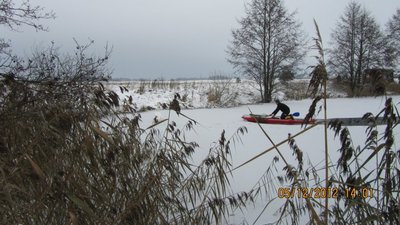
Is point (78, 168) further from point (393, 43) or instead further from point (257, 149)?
point (393, 43)

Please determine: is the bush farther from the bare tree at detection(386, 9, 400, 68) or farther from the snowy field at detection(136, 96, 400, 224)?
the bare tree at detection(386, 9, 400, 68)

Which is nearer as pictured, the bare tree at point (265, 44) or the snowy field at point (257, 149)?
the snowy field at point (257, 149)

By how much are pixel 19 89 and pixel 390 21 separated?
26.4 meters

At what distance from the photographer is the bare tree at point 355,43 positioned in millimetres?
20875

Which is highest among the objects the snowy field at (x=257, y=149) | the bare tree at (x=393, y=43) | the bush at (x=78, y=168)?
the bare tree at (x=393, y=43)

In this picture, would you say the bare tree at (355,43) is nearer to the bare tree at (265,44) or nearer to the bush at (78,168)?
the bare tree at (265,44)

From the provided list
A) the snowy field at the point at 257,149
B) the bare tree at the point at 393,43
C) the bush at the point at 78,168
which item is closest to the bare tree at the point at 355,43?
the bare tree at the point at 393,43

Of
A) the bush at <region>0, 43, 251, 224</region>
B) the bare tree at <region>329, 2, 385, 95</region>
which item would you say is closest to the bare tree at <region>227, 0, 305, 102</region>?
the bare tree at <region>329, 2, 385, 95</region>

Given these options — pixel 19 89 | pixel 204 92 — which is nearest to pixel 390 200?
pixel 19 89

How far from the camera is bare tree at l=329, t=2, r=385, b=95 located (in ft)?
68.5

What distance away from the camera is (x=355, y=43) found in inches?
841

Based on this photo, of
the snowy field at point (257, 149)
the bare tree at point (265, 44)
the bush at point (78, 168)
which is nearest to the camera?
the bush at point (78, 168)

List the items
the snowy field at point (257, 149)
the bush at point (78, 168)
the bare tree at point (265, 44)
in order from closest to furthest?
1. the bush at point (78, 168)
2. the snowy field at point (257, 149)
3. the bare tree at point (265, 44)

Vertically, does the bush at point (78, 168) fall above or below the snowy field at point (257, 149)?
above
